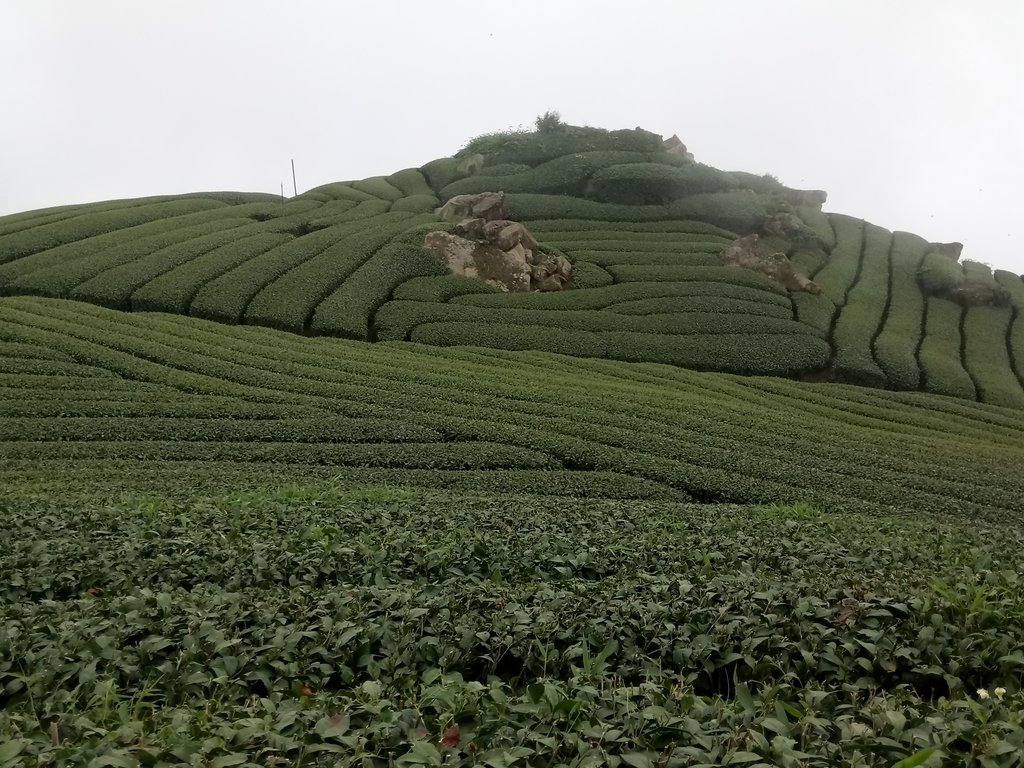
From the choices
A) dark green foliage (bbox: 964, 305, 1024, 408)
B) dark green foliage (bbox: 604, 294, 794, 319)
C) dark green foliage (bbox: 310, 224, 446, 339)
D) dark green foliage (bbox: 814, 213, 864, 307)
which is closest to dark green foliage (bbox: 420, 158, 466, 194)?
dark green foliage (bbox: 310, 224, 446, 339)

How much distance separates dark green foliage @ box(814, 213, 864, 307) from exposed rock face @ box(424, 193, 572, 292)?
589 inches

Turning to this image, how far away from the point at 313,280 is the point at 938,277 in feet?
115

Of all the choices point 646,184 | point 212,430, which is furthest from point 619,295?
point 212,430

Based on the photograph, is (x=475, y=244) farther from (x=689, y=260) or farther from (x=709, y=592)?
(x=709, y=592)

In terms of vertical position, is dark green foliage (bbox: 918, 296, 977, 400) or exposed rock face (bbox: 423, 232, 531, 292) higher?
exposed rock face (bbox: 423, 232, 531, 292)

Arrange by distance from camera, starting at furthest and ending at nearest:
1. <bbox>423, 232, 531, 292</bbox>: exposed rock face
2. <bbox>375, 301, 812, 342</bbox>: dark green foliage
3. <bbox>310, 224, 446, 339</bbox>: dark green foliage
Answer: <bbox>423, 232, 531, 292</bbox>: exposed rock face, <bbox>375, 301, 812, 342</bbox>: dark green foliage, <bbox>310, 224, 446, 339</bbox>: dark green foliage

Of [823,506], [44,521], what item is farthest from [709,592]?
[823,506]

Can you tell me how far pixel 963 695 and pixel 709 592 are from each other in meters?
Result: 1.85

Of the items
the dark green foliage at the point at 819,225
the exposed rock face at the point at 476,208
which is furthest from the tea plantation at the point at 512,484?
the exposed rock face at the point at 476,208

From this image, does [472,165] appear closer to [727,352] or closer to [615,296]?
[615,296]

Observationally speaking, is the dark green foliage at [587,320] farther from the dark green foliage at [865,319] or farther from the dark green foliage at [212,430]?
the dark green foliage at [212,430]

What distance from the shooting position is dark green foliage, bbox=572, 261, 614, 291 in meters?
37.5

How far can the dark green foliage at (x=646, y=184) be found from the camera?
159ft

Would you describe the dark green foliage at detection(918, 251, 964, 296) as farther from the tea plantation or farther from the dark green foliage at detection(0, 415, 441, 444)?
the dark green foliage at detection(0, 415, 441, 444)
